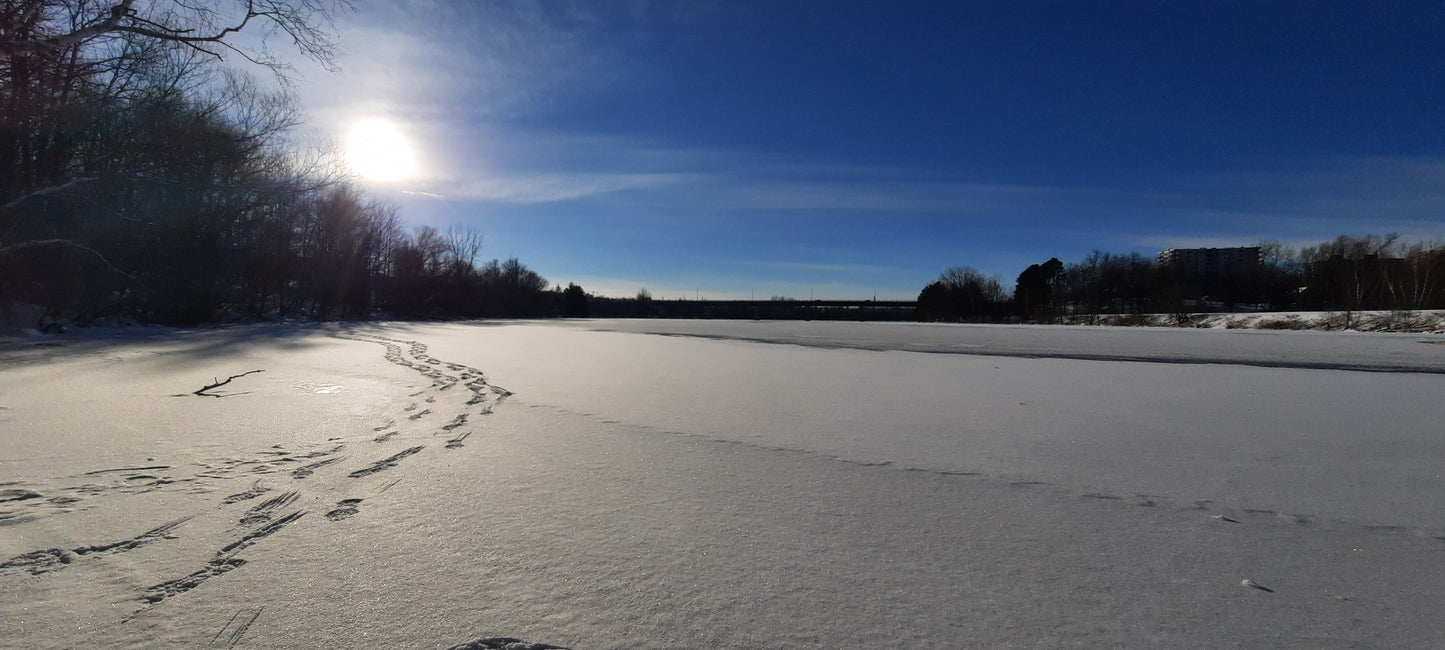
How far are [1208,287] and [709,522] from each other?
197 ft

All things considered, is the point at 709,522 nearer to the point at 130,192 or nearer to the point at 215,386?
the point at 215,386

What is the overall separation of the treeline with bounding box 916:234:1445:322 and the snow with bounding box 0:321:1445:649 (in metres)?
29.6

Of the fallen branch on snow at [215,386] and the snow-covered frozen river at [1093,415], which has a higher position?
the fallen branch on snow at [215,386]

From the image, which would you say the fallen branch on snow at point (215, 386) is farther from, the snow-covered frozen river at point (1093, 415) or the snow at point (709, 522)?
the snow-covered frozen river at point (1093, 415)

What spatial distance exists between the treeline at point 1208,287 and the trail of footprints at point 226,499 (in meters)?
32.2

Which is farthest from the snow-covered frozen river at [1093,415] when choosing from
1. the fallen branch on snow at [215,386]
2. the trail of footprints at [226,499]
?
the fallen branch on snow at [215,386]

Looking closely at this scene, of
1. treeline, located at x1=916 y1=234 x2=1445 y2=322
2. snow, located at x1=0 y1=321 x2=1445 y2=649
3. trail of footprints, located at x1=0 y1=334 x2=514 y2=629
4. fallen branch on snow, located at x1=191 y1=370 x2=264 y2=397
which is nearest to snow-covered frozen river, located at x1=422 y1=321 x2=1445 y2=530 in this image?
snow, located at x1=0 y1=321 x2=1445 y2=649

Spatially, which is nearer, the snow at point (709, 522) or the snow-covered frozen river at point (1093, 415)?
the snow at point (709, 522)

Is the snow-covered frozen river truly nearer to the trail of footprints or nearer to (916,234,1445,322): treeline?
the trail of footprints

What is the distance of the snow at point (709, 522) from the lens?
4.24 feet

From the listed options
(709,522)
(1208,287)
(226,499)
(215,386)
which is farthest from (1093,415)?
(1208,287)

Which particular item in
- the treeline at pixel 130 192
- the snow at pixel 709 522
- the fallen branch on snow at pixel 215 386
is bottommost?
the snow at pixel 709 522

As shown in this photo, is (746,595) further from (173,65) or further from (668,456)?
(173,65)

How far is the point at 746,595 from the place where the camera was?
1.42 m
